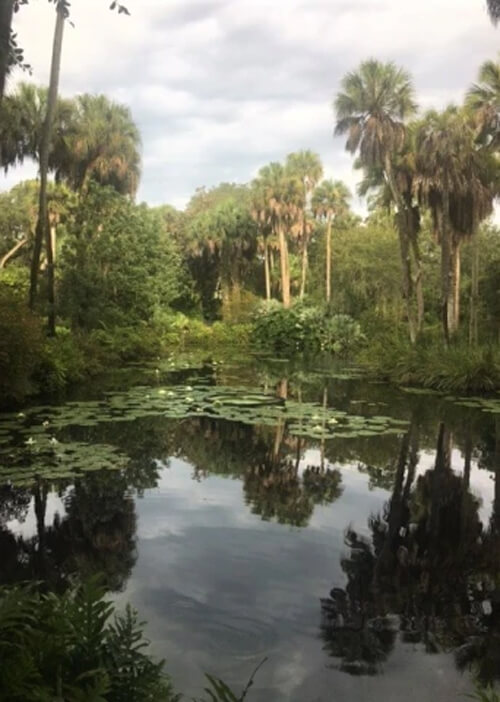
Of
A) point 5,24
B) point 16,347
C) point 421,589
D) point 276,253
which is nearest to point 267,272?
point 276,253

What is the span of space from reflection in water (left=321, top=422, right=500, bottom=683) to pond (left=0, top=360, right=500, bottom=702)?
0.05ft

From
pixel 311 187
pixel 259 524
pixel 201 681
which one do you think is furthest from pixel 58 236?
pixel 201 681

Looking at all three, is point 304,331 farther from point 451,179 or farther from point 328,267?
point 451,179

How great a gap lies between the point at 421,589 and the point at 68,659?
9.04 feet

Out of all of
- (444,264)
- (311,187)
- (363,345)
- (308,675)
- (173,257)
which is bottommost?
(308,675)

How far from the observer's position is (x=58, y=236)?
111ft

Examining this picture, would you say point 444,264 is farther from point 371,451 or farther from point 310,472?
point 310,472

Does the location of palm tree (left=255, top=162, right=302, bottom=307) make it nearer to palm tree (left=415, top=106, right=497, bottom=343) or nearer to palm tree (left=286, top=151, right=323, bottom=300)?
palm tree (left=286, top=151, right=323, bottom=300)

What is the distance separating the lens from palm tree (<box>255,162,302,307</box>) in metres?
38.0

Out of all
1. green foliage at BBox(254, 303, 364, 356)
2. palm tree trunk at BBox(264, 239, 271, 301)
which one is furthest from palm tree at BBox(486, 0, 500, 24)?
palm tree trunk at BBox(264, 239, 271, 301)

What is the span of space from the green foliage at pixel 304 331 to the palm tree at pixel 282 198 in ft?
6.85

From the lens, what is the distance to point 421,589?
4301mm

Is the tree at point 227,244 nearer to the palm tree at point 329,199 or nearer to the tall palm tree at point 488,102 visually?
Answer: the palm tree at point 329,199

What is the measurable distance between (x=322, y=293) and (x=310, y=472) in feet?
115
